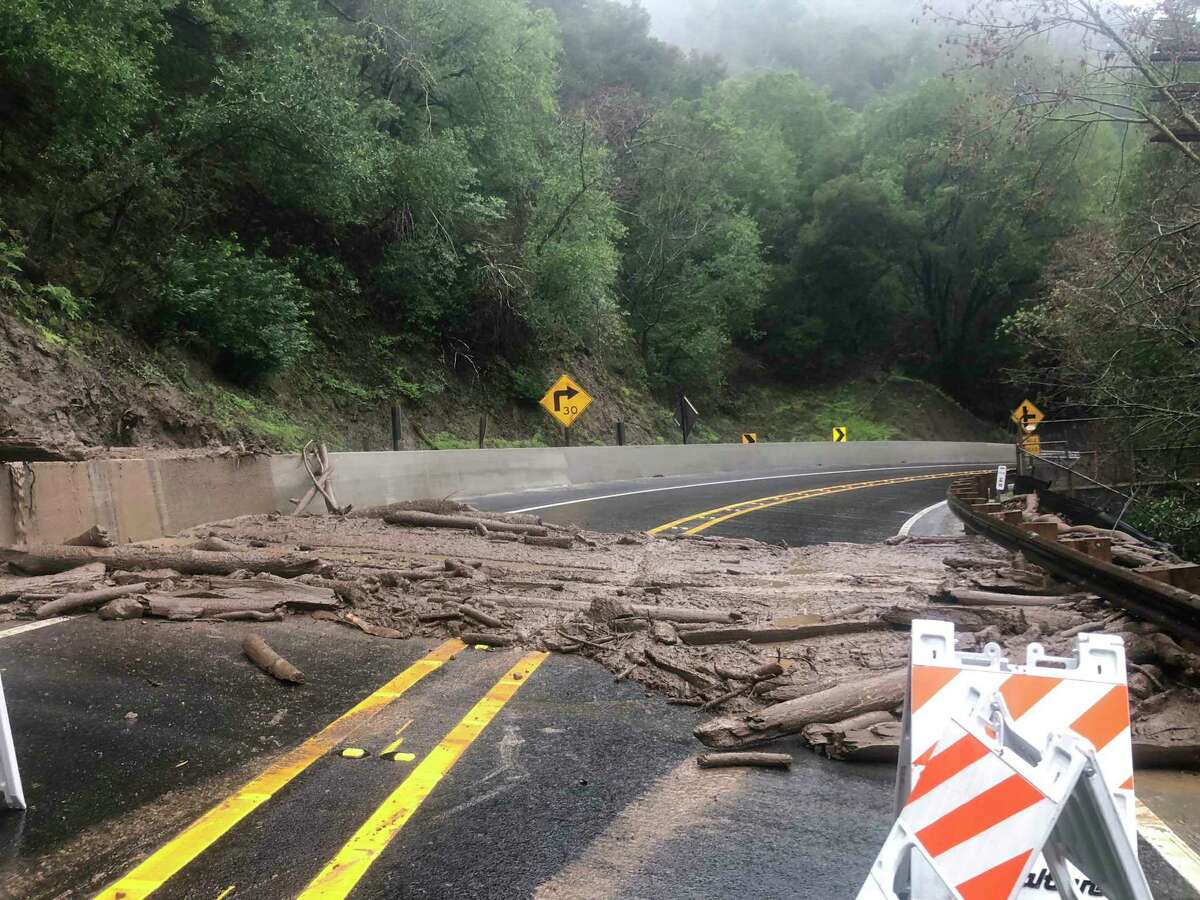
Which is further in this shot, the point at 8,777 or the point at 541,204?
the point at 541,204

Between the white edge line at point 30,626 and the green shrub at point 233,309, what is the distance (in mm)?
11983

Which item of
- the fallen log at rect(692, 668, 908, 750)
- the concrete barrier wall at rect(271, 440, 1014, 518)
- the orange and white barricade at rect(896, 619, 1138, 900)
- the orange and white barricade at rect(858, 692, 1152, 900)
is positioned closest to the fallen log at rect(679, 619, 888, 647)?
the fallen log at rect(692, 668, 908, 750)

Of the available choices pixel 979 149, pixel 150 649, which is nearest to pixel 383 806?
pixel 150 649

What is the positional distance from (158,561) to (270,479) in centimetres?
472

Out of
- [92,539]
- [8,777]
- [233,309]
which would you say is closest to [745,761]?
[8,777]

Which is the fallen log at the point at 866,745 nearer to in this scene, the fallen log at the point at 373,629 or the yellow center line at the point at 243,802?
the yellow center line at the point at 243,802

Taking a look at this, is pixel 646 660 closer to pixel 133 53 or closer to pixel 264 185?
pixel 133 53

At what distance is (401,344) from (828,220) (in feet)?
102

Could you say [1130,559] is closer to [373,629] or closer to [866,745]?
[866,745]

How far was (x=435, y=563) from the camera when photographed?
8195mm

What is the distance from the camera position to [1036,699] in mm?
2750

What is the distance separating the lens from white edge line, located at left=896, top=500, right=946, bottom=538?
13.1 meters

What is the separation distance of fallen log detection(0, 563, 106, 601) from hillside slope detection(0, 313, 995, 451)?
2307 mm

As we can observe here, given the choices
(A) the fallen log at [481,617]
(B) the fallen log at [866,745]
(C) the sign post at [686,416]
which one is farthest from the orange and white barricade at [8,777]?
(C) the sign post at [686,416]
